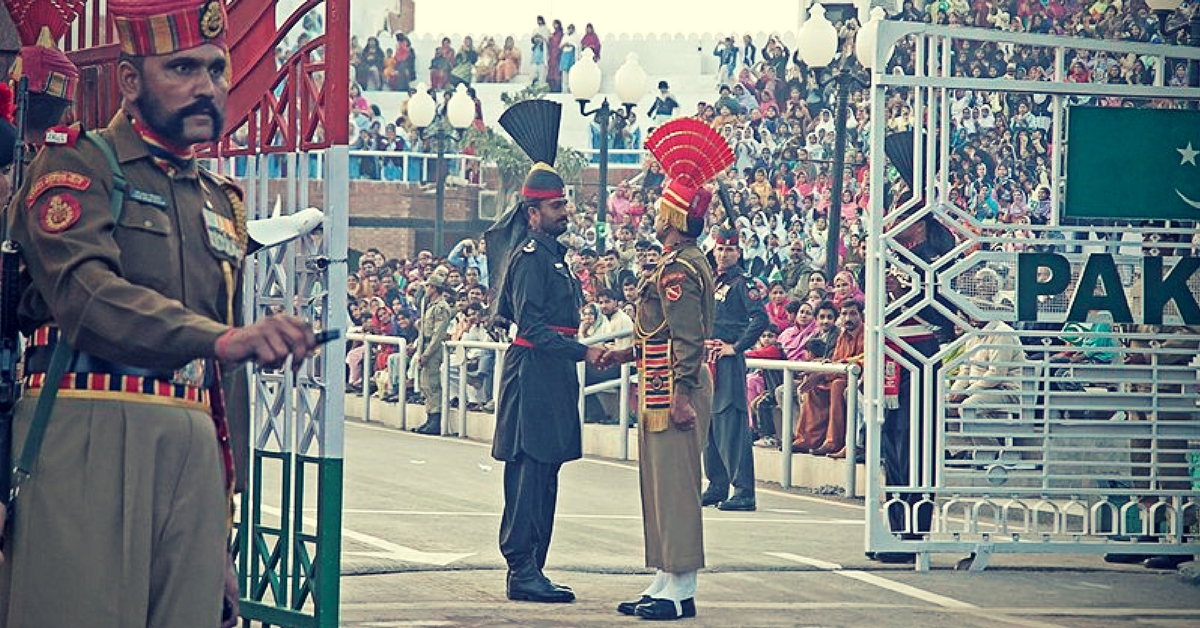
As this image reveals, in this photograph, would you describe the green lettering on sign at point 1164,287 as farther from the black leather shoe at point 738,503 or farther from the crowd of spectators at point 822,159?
the crowd of spectators at point 822,159

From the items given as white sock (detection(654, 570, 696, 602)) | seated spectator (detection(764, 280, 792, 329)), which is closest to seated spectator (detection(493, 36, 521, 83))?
seated spectator (detection(764, 280, 792, 329))

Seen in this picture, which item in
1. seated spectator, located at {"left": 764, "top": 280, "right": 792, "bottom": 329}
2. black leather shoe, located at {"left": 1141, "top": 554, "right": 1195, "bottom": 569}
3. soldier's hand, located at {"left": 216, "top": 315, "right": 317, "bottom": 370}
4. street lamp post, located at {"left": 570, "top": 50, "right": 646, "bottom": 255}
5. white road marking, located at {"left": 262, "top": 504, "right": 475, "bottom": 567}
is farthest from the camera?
street lamp post, located at {"left": 570, "top": 50, "right": 646, "bottom": 255}

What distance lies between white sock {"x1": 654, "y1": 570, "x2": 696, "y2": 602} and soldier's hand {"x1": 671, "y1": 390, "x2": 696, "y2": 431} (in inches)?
26.0

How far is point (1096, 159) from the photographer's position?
476 inches

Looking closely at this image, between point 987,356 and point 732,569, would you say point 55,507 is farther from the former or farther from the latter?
point 987,356

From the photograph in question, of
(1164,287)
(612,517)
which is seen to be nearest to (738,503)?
(612,517)

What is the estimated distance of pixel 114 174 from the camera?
529 centimetres

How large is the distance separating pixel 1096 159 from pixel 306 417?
568 cm

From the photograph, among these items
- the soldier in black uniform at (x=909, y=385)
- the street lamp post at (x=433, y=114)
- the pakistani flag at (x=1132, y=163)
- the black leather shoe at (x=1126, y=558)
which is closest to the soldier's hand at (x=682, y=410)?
the soldier in black uniform at (x=909, y=385)

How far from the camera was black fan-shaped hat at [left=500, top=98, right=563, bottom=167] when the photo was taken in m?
11.2

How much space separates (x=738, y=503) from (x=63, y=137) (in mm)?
10086

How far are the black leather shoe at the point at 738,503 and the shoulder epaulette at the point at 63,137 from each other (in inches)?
394

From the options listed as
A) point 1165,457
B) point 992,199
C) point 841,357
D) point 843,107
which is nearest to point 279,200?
point 1165,457

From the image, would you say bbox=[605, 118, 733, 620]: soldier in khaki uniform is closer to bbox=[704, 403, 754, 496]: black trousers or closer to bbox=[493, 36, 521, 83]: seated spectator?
bbox=[704, 403, 754, 496]: black trousers
